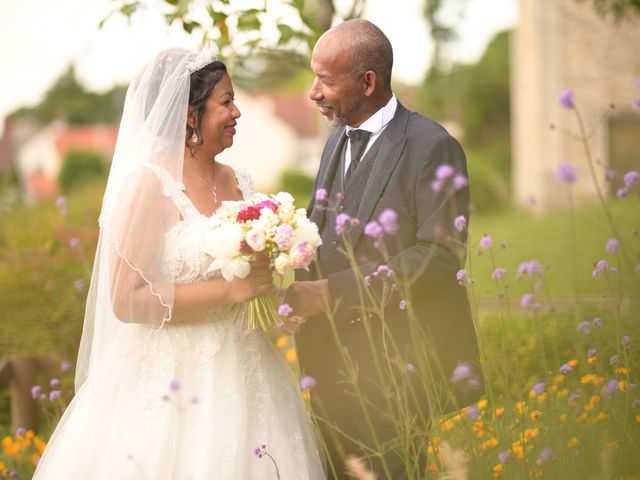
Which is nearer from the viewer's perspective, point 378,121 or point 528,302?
point 528,302

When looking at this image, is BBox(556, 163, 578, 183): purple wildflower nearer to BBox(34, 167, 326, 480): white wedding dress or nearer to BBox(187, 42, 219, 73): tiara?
BBox(34, 167, 326, 480): white wedding dress

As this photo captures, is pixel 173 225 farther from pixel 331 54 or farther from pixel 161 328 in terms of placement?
pixel 331 54

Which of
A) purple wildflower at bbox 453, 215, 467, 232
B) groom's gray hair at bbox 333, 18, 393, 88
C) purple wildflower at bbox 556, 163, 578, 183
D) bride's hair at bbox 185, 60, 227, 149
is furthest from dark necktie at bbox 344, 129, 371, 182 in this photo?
purple wildflower at bbox 556, 163, 578, 183

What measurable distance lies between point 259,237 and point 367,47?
109 centimetres

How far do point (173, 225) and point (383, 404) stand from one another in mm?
1198

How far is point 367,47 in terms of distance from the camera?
4.02 meters

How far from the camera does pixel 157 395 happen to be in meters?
3.86

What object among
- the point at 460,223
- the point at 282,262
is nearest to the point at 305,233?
the point at 282,262

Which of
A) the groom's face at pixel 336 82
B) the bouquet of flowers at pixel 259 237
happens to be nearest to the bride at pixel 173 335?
the bouquet of flowers at pixel 259 237

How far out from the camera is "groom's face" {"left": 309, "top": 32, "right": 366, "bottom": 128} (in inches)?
158

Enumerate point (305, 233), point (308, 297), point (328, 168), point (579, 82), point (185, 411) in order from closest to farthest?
point (305, 233), point (185, 411), point (308, 297), point (328, 168), point (579, 82)

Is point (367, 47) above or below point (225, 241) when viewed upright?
above

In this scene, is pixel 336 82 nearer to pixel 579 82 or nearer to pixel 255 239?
pixel 255 239

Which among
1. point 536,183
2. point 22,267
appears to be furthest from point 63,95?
point 22,267
